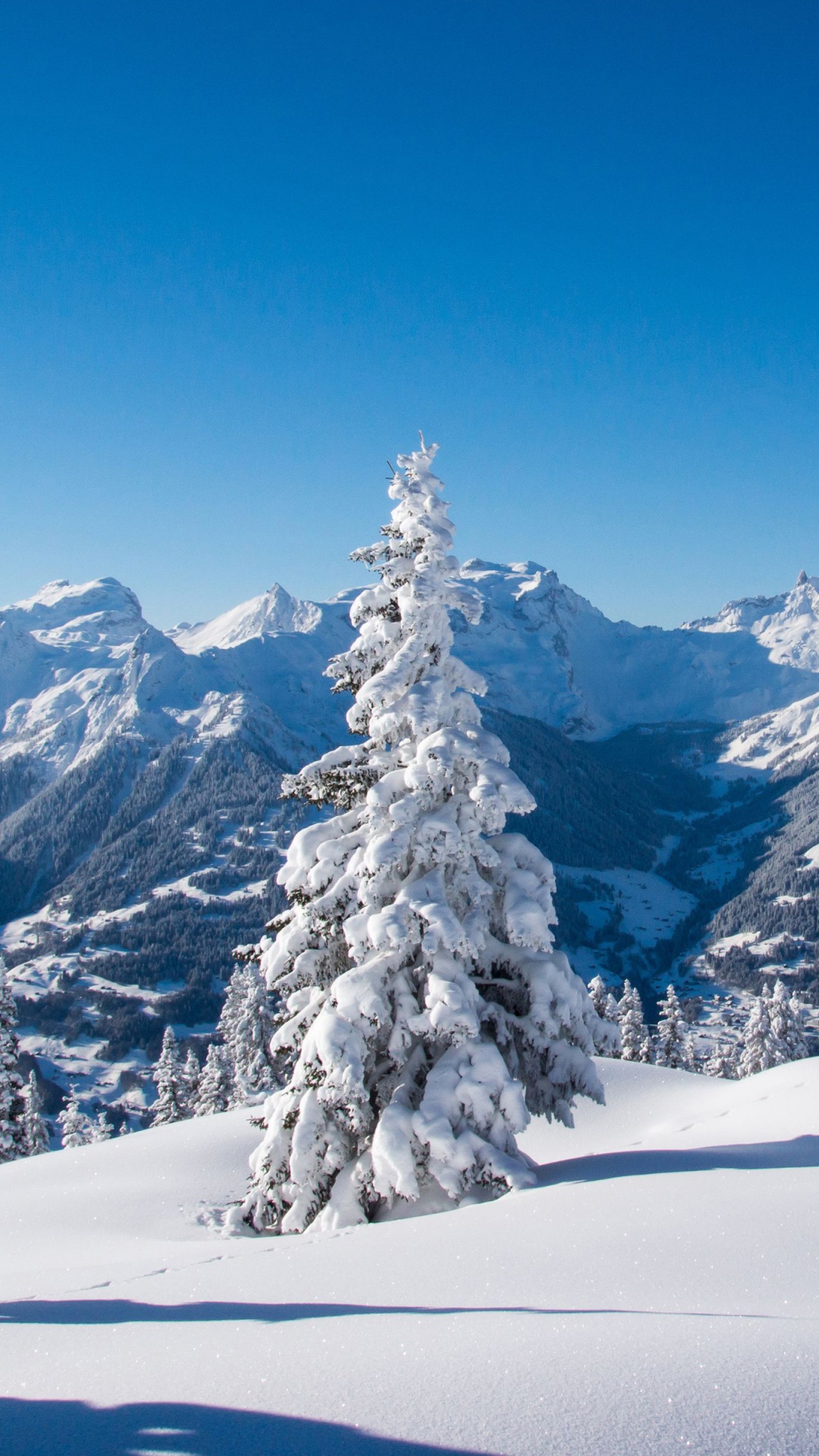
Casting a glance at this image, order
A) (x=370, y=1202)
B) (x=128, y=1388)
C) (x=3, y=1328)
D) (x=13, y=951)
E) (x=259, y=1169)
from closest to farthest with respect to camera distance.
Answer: (x=128, y=1388)
(x=3, y=1328)
(x=370, y=1202)
(x=259, y=1169)
(x=13, y=951)

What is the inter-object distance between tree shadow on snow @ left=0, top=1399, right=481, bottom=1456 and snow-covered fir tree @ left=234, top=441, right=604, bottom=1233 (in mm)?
7632

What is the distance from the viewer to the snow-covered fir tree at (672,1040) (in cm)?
5075

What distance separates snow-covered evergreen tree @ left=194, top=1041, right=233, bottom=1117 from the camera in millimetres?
46188

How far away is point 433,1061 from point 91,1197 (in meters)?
6.37

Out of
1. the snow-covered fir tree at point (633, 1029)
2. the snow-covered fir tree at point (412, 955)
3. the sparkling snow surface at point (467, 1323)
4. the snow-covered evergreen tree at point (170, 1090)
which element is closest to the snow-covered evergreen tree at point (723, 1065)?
the snow-covered fir tree at point (633, 1029)

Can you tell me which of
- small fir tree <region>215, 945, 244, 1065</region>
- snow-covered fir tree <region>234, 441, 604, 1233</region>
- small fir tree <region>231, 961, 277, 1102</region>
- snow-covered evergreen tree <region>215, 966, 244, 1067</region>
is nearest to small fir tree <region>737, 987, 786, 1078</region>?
small fir tree <region>231, 961, 277, 1102</region>

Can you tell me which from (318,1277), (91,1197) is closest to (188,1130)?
(91,1197)

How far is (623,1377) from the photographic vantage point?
4.19 m

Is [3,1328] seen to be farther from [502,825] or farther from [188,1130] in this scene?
[188,1130]

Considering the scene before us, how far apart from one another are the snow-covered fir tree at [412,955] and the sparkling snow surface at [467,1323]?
1530 mm

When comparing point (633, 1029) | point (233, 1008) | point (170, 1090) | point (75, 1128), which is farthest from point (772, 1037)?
point (75, 1128)

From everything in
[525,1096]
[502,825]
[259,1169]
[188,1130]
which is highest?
[502,825]

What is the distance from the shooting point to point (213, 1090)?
46.6 m

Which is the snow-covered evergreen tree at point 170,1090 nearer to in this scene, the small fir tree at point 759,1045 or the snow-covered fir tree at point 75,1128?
the snow-covered fir tree at point 75,1128
